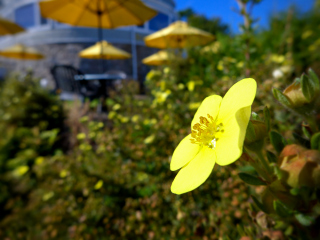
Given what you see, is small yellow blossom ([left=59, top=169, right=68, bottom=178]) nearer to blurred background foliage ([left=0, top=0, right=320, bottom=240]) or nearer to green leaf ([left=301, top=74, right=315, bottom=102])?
blurred background foliage ([left=0, top=0, right=320, bottom=240])

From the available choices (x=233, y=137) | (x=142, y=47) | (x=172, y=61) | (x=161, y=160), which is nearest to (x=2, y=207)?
(x=161, y=160)

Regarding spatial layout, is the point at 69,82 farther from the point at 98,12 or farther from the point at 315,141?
the point at 315,141

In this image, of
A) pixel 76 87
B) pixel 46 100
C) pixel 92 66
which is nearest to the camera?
pixel 46 100

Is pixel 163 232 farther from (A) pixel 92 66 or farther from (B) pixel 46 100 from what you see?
(A) pixel 92 66

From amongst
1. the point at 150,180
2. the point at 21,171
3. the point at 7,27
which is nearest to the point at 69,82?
the point at 7,27

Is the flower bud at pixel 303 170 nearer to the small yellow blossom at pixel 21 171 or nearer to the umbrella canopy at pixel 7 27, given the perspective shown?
the small yellow blossom at pixel 21 171

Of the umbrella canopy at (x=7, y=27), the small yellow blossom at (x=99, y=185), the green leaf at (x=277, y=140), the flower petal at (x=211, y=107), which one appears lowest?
the small yellow blossom at (x=99, y=185)

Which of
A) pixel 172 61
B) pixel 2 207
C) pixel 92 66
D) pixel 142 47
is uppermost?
pixel 142 47

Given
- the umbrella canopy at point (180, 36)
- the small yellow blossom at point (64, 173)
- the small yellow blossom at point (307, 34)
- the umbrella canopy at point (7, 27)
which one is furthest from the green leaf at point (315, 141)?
the umbrella canopy at point (7, 27)
